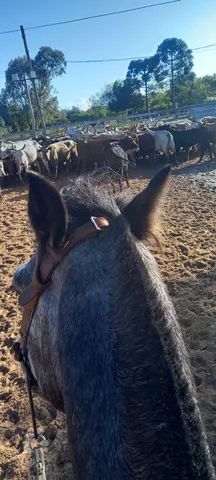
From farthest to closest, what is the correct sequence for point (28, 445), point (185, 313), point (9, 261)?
1. point (9, 261)
2. point (185, 313)
3. point (28, 445)

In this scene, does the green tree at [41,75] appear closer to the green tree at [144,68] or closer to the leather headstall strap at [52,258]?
the green tree at [144,68]

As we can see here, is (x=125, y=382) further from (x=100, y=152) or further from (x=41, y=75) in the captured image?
(x=41, y=75)

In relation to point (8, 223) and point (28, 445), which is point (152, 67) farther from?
point (28, 445)

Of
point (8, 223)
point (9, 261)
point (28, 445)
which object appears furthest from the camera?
point (8, 223)

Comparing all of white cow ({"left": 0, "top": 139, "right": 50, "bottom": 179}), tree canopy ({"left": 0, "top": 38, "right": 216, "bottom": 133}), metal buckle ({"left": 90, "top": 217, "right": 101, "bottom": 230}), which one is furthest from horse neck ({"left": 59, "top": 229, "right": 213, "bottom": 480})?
tree canopy ({"left": 0, "top": 38, "right": 216, "bottom": 133})

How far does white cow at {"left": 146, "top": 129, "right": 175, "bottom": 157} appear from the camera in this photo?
1844cm

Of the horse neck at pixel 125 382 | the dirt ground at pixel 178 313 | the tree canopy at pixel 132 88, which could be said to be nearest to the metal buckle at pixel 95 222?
the horse neck at pixel 125 382

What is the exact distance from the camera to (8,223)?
956 cm

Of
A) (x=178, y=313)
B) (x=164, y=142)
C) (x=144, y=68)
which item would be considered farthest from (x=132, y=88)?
(x=178, y=313)

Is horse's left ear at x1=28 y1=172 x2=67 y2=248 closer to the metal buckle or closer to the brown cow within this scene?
the metal buckle

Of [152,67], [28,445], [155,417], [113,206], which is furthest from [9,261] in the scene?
[152,67]

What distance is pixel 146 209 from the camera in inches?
58.6

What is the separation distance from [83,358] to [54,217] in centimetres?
47

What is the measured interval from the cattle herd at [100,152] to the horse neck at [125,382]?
12.1 m
